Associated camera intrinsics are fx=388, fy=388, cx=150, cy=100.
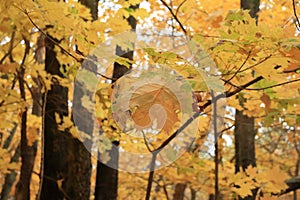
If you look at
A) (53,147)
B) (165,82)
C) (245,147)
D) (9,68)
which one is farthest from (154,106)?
(245,147)

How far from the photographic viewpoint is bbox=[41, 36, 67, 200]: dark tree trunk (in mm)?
3584

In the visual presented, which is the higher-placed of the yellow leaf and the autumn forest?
the yellow leaf

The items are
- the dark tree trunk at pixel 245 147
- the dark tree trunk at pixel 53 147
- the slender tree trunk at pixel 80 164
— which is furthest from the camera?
the dark tree trunk at pixel 245 147

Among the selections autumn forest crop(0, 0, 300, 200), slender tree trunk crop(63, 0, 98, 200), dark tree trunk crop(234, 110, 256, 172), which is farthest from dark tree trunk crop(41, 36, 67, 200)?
dark tree trunk crop(234, 110, 256, 172)

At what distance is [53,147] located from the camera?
3.71 m

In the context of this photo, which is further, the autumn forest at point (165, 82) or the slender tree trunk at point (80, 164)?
the slender tree trunk at point (80, 164)

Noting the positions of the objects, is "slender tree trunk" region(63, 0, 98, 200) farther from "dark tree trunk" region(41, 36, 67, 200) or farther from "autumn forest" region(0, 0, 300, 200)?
"dark tree trunk" region(41, 36, 67, 200)

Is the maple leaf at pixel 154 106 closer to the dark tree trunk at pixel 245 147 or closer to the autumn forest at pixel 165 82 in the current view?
the autumn forest at pixel 165 82

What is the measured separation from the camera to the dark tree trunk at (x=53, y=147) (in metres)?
3.58

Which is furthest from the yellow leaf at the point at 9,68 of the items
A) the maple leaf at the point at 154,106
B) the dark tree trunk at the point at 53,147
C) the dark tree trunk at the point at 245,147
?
the dark tree trunk at the point at 245,147

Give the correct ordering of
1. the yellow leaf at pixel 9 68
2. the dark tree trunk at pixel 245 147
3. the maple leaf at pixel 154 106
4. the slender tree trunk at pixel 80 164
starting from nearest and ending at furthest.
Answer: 1. the maple leaf at pixel 154 106
2. the yellow leaf at pixel 9 68
3. the slender tree trunk at pixel 80 164
4. the dark tree trunk at pixel 245 147

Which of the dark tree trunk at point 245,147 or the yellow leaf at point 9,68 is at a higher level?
the yellow leaf at point 9,68

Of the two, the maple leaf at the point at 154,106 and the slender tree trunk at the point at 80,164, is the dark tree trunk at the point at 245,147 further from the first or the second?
the maple leaf at the point at 154,106

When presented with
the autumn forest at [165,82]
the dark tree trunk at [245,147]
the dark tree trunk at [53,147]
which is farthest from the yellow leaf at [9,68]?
the dark tree trunk at [245,147]
